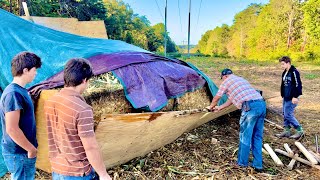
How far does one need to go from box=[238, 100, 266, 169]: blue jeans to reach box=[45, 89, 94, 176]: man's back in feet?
8.78

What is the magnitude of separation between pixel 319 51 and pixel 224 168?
88.9 feet

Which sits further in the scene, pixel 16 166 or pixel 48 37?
pixel 48 37

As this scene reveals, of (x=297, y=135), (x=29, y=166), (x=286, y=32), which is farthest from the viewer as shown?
(x=286, y=32)

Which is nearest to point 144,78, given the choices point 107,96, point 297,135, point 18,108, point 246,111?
point 107,96

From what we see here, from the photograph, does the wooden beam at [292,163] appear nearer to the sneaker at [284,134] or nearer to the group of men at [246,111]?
the group of men at [246,111]

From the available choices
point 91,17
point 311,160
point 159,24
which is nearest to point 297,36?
point 91,17

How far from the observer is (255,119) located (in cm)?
391

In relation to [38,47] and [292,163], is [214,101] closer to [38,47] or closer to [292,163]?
[292,163]

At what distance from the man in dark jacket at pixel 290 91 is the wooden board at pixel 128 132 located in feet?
6.55

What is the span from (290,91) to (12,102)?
15.4ft

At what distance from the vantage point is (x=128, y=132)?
3389mm

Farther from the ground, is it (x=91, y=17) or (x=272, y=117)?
(x=91, y=17)

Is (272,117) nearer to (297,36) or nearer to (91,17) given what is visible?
(91,17)

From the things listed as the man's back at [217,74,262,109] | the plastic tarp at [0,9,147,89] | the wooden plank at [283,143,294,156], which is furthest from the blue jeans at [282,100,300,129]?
the plastic tarp at [0,9,147,89]
